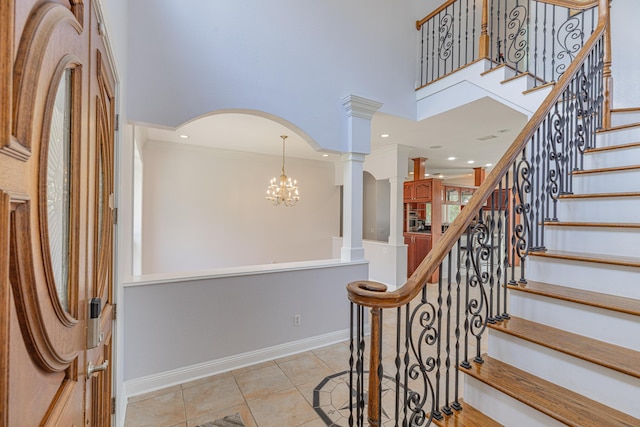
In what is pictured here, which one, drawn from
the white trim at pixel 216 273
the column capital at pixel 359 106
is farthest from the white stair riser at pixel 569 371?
the column capital at pixel 359 106

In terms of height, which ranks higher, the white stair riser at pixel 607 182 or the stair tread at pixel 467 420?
the white stair riser at pixel 607 182

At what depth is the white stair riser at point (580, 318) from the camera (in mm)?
1396

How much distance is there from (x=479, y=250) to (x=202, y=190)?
17.1 feet

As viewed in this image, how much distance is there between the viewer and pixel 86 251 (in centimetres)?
104

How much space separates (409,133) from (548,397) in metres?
A: 3.88

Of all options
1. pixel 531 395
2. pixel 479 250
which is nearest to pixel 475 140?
pixel 479 250

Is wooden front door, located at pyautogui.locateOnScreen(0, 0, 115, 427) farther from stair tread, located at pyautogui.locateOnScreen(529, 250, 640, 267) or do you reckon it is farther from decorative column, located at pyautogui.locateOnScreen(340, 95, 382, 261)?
decorative column, located at pyautogui.locateOnScreen(340, 95, 382, 261)

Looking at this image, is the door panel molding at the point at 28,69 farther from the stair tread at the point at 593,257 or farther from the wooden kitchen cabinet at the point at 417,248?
the wooden kitchen cabinet at the point at 417,248

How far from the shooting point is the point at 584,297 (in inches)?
62.1

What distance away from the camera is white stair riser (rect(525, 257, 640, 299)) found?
5.12 feet

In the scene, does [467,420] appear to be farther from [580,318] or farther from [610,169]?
[610,169]

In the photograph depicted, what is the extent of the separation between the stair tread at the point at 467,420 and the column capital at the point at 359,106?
2879mm

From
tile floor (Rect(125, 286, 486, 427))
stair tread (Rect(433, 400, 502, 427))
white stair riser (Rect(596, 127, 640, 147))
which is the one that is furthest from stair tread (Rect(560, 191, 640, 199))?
tile floor (Rect(125, 286, 486, 427))

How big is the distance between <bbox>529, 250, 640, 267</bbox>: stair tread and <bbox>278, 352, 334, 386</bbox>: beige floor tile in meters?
1.99
